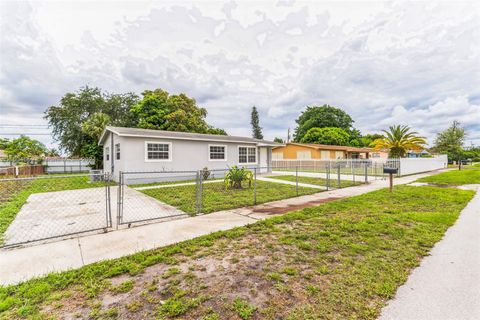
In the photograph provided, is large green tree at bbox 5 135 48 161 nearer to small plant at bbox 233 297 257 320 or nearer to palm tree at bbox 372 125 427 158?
small plant at bbox 233 297 257 320

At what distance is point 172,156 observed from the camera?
45.8ft

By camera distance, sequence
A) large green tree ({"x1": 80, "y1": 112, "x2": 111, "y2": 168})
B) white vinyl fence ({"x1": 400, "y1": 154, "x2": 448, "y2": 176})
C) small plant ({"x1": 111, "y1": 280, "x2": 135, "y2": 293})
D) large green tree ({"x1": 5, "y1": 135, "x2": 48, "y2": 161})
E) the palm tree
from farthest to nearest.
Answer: large green tree ({"x1": 5, "y1": 135, "x2": 48, "y2": 161}) < the palm tree < large green tree ({"x1": 80, "y1": 112, "x2": 111, "y2": 168}) < white vinyl fence ({"x1": 400, "y1": 154, "x2": 448, "y2": 176}) < small plant ({"x1": 111, "y1": 280, "x2": 135, "y2": 293})

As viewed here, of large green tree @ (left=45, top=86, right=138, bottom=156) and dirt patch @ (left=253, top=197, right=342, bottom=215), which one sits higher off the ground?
large green tree @ (left=45, top=86, right=138, bottom=156)

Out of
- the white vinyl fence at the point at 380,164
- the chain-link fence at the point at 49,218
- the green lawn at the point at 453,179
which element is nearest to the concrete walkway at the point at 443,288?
the chain-link fence at the point at 49,218

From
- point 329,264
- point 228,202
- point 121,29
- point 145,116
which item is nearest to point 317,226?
point 329,264

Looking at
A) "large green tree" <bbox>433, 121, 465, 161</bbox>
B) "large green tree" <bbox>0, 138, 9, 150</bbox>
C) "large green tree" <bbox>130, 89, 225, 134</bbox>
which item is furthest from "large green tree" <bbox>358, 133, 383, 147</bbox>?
"large green tree" <bbox>0, 138, 9, 150</bbox>

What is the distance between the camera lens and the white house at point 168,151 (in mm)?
12630

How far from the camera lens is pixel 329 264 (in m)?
3.14

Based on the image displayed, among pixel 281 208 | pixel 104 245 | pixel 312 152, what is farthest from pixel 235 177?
pixel 312 152

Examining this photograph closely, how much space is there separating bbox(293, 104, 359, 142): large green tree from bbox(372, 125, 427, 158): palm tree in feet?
77.6

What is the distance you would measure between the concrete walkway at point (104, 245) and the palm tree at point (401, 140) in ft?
68.8

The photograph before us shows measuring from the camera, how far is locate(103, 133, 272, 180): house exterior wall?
12531 millimetres

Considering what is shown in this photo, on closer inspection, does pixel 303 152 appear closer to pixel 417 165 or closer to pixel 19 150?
pixel 417 165

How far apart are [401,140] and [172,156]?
21.6 metres
